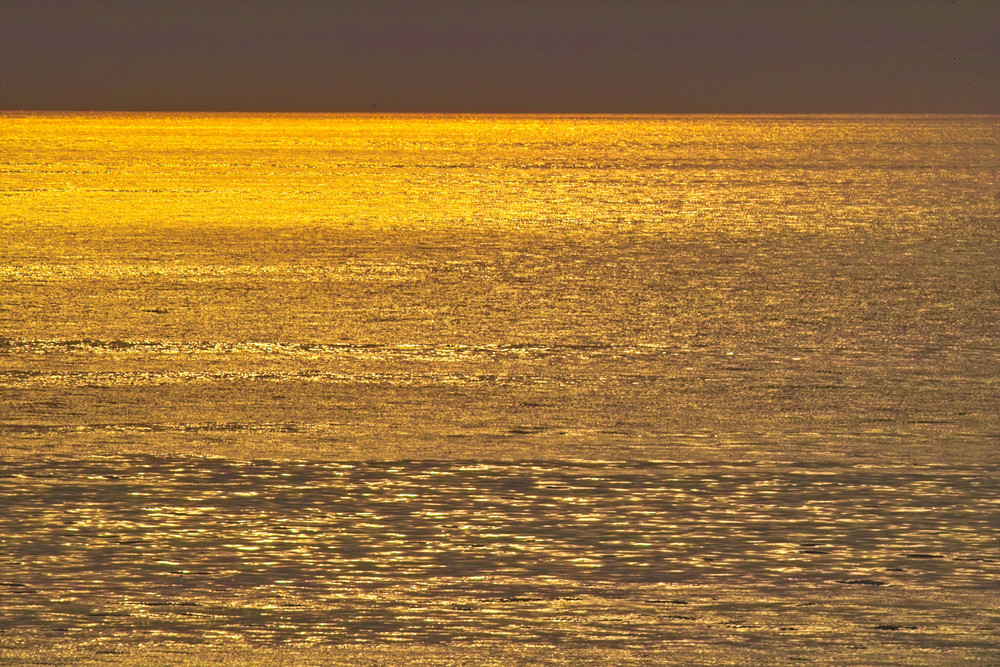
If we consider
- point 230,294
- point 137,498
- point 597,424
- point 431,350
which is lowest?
point 137,498

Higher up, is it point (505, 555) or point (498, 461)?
point (498, 461)

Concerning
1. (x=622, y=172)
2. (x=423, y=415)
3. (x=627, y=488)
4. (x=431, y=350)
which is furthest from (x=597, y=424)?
(x=622, y=172)

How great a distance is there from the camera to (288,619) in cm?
739

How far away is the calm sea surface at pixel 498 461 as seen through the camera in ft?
24.2

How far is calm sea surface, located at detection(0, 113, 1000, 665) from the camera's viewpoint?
24.2 feet

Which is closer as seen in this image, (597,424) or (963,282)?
(597,424)

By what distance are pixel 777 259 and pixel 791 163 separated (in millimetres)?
70027

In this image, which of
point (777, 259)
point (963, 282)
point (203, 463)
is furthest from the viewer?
point (777, 259)

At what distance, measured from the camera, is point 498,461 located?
10.6 metres

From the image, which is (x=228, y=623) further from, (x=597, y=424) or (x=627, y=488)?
(x=597, y=424)

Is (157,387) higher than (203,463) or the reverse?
higher

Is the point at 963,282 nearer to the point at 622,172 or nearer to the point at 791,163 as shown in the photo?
Answer: the point at 622,172

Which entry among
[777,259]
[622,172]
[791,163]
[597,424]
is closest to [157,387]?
[597,424]

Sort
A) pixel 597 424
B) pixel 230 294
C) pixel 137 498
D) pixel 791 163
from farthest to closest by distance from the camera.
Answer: pixel 791 163
pixel 230 294
pixel 597 424
pixel 137 498
